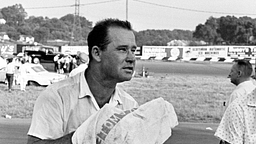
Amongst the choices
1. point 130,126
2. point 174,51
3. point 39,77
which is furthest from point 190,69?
point 130,126

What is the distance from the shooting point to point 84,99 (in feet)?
9.27

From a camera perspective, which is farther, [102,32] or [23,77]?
[23,77]

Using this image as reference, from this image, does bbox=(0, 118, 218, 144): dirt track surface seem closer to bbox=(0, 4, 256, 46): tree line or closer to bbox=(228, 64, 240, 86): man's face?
bbox=(228, 64, 240, 86): man's face

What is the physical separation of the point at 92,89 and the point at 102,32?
35 centimetres

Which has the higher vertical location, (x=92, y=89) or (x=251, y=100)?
(x=92, y=89)

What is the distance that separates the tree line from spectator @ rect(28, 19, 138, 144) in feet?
298

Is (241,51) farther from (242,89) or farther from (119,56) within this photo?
(119,56)

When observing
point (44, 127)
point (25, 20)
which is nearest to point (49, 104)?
point (44, 127)

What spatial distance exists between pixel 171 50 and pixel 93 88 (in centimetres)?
4179

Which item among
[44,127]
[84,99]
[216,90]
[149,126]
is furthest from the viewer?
[216,90]

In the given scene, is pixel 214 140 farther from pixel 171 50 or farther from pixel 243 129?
pixel 171 50

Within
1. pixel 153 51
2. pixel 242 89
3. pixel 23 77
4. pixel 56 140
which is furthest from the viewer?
pixel 153 51

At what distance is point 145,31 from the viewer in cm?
11625

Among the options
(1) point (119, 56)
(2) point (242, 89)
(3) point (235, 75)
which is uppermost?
(1) point (119, 56)
